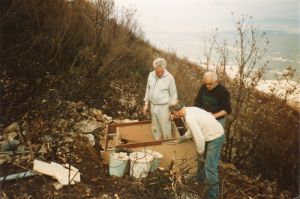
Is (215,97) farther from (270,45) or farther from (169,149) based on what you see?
(270,45)

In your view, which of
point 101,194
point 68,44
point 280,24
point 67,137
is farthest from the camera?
point 280,24

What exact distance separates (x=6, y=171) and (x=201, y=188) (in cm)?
264

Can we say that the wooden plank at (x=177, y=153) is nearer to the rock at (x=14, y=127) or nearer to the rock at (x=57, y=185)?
the rock at (x=57, y=185)

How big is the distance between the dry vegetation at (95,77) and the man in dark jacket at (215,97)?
1.28m

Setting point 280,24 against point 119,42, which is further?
point 280,24

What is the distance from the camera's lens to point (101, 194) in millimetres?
5102

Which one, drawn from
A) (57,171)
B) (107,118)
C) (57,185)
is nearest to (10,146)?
(57,171)

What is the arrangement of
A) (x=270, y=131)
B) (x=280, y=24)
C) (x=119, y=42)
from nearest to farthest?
(x=270, y=131), (x=119, y=42), (x=280, y=24)

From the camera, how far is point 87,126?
7.08 meters

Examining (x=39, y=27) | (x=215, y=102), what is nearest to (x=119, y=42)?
(x=39, y=27)

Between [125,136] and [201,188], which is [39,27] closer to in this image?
[125,136]

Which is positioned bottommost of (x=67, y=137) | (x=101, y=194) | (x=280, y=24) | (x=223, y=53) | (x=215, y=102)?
(x=101, y=194)

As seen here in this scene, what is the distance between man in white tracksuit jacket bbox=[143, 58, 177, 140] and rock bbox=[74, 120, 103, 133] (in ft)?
4.08

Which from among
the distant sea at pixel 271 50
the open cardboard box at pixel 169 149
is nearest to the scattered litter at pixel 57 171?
the open cardboard box at pixel 169 149
